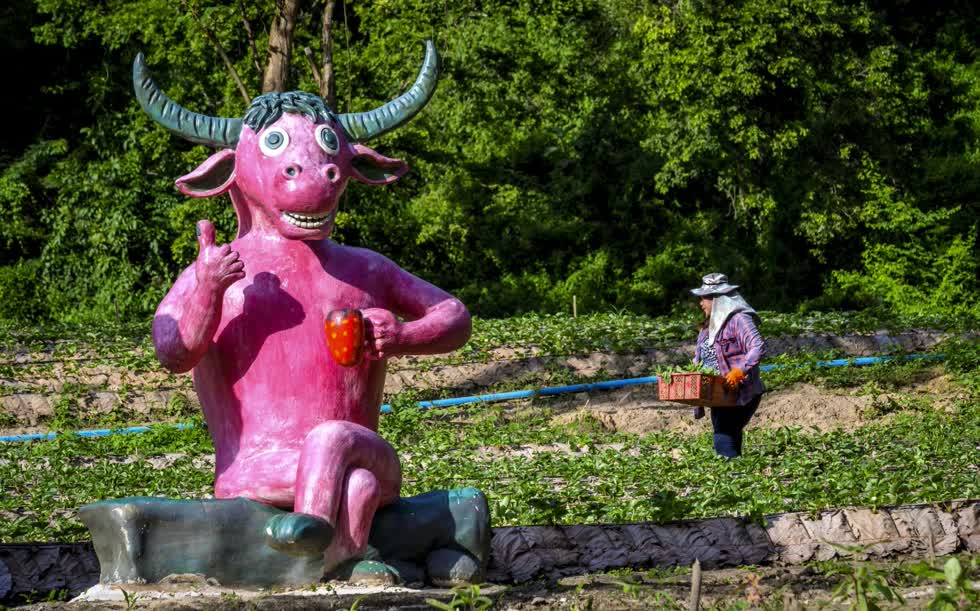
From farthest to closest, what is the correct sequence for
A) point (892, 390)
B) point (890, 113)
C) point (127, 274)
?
1. point (890, 113)
2. point (127, 274)
3. point (892, 390)

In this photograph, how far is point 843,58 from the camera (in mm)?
24312

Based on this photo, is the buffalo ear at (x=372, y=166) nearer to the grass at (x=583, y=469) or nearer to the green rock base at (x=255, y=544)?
the green rock base at (x=255, y=544)

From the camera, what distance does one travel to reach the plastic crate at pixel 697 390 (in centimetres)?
934

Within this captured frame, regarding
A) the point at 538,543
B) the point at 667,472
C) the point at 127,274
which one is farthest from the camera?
the point at 127,274

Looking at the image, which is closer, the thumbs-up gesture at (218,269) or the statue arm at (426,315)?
the thumbs-up gesture at (218,269)

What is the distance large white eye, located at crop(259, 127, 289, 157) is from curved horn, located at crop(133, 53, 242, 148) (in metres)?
0.17

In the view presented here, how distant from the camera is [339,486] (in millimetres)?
4949

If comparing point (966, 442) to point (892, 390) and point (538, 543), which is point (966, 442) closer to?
point (892, 390)

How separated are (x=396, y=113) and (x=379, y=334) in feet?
3.15

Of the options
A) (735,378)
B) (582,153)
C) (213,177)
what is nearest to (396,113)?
(213,177)

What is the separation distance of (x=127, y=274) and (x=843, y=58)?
39.9ft

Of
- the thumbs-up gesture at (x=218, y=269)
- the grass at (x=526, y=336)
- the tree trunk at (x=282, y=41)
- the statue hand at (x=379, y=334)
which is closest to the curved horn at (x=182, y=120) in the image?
the thumbs-up gesture at (x=218, y=269)

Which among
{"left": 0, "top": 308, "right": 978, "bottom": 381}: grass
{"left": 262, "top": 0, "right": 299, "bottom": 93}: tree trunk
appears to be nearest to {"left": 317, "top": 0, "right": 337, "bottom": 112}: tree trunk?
{"left": 262, "top": 0, "right": 299, "bottom": 93}: tree trunk

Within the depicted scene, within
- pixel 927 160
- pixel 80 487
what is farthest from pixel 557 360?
pixel 927 160
